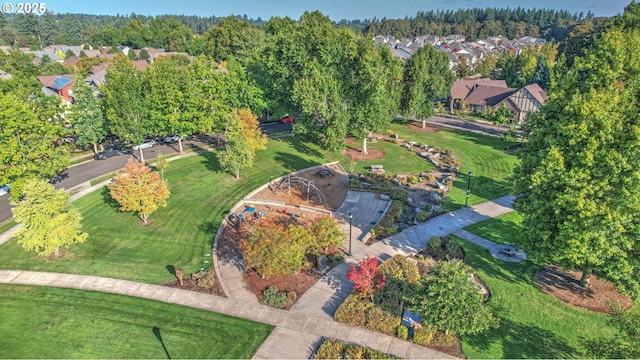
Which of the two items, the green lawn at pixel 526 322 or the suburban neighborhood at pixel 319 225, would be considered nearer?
the green lawn at pixel 526 322

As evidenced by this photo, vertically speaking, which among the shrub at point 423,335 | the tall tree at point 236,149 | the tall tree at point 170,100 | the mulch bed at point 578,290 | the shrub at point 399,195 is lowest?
the shrub at point 423,335

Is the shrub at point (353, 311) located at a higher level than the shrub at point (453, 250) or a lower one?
lower

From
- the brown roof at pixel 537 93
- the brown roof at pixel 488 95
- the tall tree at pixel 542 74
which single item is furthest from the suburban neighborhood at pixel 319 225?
the tall tree at pixel 542 74

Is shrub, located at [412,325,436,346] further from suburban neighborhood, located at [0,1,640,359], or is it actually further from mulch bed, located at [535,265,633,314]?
mulch bed, located at [535,265,633,314]

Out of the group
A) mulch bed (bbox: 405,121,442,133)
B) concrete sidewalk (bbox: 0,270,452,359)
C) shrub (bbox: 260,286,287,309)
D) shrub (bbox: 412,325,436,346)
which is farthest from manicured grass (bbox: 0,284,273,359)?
mulch bed (bbox: 405,121,442,133)

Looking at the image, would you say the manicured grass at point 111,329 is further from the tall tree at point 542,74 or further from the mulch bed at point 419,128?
the tall tree at point 542,74

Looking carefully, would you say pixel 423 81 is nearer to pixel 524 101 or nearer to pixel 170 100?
pixel 524 101

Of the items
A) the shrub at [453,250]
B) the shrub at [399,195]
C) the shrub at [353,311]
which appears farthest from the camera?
the shrub at [399,195]
